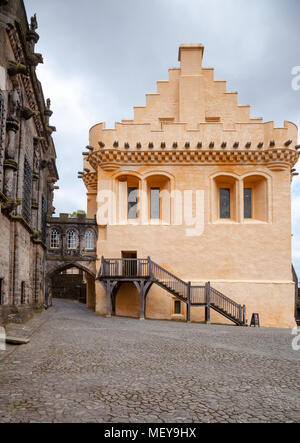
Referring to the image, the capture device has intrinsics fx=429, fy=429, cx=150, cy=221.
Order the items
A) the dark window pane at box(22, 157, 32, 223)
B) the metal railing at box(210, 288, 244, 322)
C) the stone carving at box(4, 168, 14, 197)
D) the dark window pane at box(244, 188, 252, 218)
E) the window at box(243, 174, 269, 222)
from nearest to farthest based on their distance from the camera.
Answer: the stone carving at box(4, 168, 14, 197) → the dark window pane at box(22, 157, 32, 223) → the metal railing at box(210, 288, 244, 322) → the window at box(243, 174, 269, 222) → the dark window pane at box(244, 188, 252, 218)

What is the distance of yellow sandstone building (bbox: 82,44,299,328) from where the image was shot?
2450 cm

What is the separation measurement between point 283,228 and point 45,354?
18285mm

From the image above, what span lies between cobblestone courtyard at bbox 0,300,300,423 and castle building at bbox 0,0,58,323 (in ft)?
10.0

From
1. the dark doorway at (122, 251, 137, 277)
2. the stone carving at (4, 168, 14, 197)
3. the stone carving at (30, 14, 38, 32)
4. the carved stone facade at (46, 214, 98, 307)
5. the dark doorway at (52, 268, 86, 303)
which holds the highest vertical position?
the stone carving at (30, 14, 38, 32)

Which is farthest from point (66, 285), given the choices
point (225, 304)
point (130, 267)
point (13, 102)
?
point (13, 102)

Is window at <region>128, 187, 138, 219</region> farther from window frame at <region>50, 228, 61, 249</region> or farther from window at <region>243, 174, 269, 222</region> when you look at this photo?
window at <region>243, 174, 269, 222</region>

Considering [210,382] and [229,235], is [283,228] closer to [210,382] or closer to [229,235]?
[229,235]

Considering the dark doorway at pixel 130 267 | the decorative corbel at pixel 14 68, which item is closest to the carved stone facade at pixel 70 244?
the dark doorway at pixel 130 267

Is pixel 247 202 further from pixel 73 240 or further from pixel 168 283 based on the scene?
pixel 73 240

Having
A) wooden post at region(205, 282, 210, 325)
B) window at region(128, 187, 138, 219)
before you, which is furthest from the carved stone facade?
wooden post at region(205, 282, 210, 325)

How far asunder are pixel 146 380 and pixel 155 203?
18874 millimetres

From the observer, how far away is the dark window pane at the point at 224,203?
86.3 feet

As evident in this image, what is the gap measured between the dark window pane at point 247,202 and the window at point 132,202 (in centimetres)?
677
